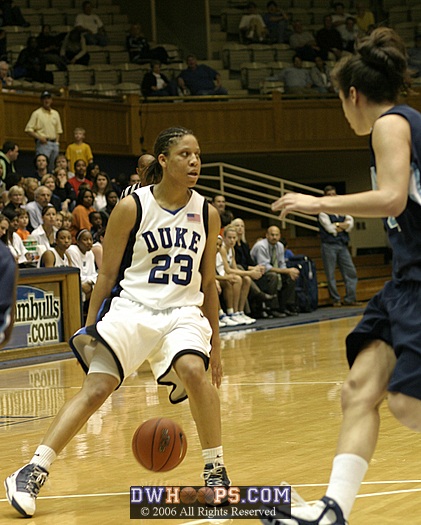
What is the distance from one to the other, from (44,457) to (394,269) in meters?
2.02

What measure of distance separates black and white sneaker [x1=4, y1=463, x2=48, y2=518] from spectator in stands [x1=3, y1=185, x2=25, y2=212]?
8.68 metres

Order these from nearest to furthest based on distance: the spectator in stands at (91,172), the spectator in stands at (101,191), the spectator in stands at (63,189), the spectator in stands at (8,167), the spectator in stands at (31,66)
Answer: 1. the spectator in stands at (8,167)
2. the spectator in stands at (63,189)
3. the spectator in stands at (101,191)
4. the spectator in stands at (91,172)
5. the spectator in stands at (31,66)

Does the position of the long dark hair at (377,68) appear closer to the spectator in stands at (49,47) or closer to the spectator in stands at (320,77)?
the spectator in stands at (49,47)

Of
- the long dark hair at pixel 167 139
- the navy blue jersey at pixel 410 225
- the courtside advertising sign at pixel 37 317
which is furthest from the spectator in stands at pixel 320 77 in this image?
the navy blue jersey at pixel 410 225

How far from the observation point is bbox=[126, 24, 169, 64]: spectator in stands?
870 inches

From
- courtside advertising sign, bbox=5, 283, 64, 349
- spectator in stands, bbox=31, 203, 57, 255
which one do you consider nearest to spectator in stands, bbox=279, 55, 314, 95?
spectator in stands, bbox=31, 203, 57, 255

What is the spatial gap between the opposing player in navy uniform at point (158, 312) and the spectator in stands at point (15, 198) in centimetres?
824

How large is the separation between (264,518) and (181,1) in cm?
2304

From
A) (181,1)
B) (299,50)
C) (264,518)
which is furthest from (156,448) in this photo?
(181,1)

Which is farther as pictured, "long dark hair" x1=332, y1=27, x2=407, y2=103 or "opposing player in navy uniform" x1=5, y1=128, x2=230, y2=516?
"opposing player in navy uniform" x1=5, y1=128, x2=230, y2=516

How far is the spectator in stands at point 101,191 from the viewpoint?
51.1 ft

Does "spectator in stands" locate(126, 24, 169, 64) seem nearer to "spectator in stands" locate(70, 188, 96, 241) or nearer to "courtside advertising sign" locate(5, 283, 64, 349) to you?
"spectator in stands" locate(70, 188, 96, 241)

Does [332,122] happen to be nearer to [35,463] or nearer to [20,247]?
[20,247]

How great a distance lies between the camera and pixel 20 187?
44.4ft
